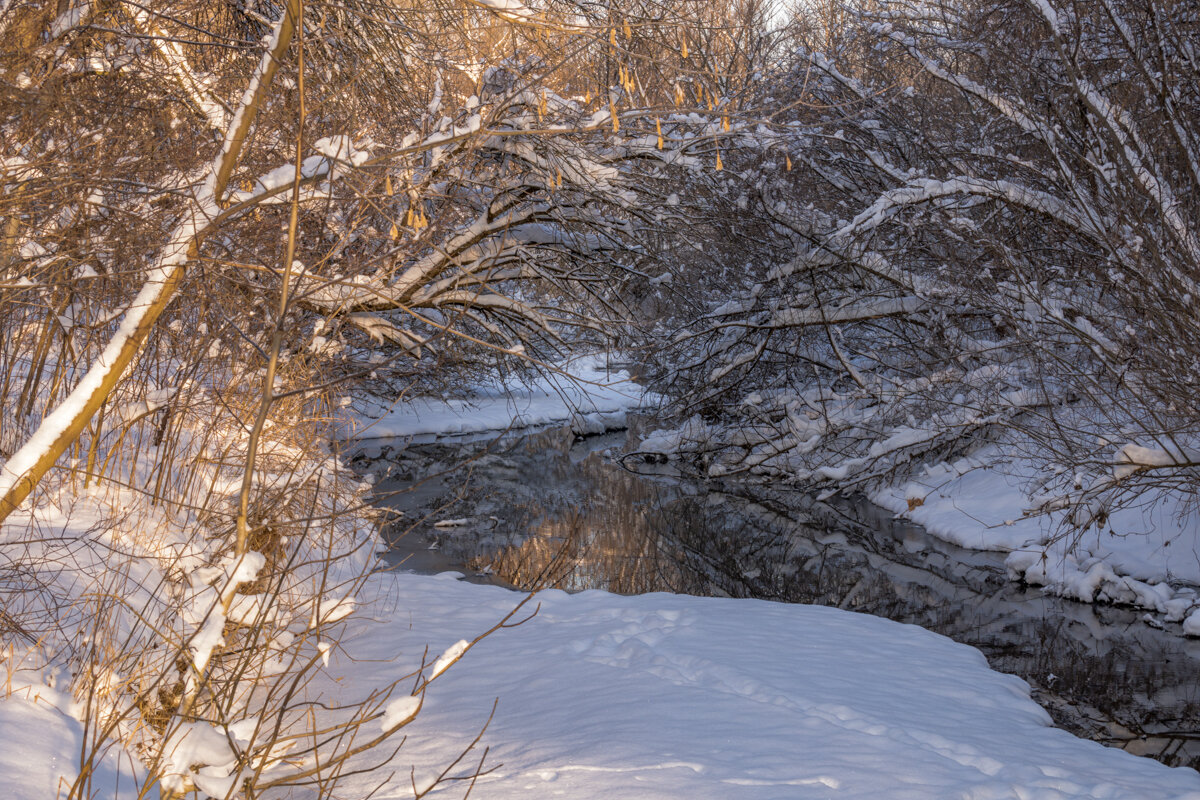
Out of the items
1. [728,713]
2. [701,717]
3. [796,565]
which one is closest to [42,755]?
[701,717]

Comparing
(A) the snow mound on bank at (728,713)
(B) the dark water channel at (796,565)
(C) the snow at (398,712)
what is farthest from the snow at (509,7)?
(A) the snow mound on bank at (728,713)

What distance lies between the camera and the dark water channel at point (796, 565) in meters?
6.34

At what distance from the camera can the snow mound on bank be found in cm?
397

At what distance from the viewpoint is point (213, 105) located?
4340 millimetres

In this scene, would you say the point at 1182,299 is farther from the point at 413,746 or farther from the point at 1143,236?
the point at 413,746

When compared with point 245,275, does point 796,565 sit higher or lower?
lower

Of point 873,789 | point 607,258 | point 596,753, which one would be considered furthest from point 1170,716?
point 607,258

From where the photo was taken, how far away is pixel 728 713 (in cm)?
478

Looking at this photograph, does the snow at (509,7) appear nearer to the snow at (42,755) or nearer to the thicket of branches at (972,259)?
the thicket of branches at (972,259)

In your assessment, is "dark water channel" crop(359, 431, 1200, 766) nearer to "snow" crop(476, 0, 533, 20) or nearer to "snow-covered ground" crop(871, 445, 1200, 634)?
"snow-covered ground" crop(871, 445, 1200, 634)

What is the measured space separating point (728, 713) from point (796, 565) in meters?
5.25

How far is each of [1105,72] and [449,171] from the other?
6446 millimetres

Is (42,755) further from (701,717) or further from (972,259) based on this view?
(972,259)

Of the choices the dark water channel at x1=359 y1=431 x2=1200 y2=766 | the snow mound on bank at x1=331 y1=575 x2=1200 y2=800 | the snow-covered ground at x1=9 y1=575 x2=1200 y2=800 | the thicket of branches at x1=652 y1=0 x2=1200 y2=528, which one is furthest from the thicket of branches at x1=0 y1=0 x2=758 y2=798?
the thicket of branches at x1=652 y1=0 x2=1200 y2=528
